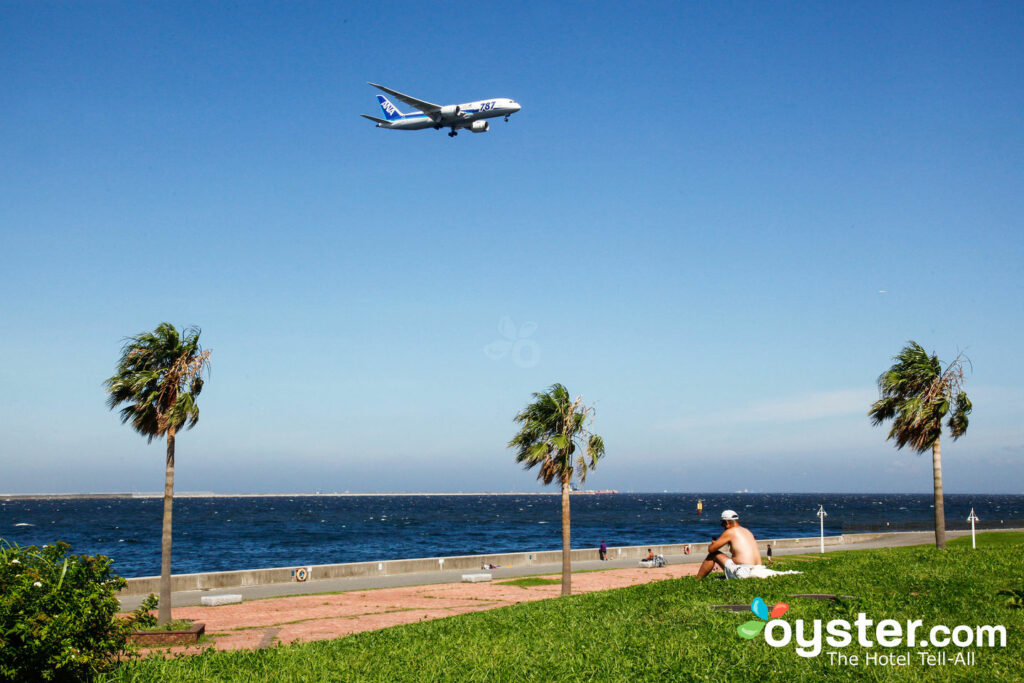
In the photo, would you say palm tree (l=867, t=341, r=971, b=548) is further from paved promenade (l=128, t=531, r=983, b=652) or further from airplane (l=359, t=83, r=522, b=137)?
airplane (l=359, t=83, r=522, b=137)

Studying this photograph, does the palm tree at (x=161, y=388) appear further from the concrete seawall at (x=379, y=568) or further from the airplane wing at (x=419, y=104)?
the airplane wing at (x=419, y=104)

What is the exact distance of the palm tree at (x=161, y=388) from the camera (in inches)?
895

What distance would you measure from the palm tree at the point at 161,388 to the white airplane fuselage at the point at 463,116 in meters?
31.6

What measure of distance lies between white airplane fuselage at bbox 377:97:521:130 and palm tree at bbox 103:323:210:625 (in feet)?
104

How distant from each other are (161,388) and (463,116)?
1302 inches

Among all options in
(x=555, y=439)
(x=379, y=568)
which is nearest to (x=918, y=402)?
(x=555, y=439)

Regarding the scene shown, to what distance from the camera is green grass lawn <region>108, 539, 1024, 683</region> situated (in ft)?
24.8

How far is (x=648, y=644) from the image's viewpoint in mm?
8625

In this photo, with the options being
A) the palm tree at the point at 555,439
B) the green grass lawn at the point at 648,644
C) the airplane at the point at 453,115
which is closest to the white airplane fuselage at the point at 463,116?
the airplane at the point at 453,115

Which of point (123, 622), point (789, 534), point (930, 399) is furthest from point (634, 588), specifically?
point (789, 534)

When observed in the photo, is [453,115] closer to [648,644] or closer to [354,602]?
[354,602]

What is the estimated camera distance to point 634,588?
14383mm

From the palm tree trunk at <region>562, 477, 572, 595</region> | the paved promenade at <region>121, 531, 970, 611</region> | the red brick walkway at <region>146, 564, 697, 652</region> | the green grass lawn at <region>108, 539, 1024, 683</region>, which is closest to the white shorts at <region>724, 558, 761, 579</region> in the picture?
the green grass lawn at <region>108, 539, 1024, 683</region>

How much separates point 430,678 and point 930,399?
30273 mm
